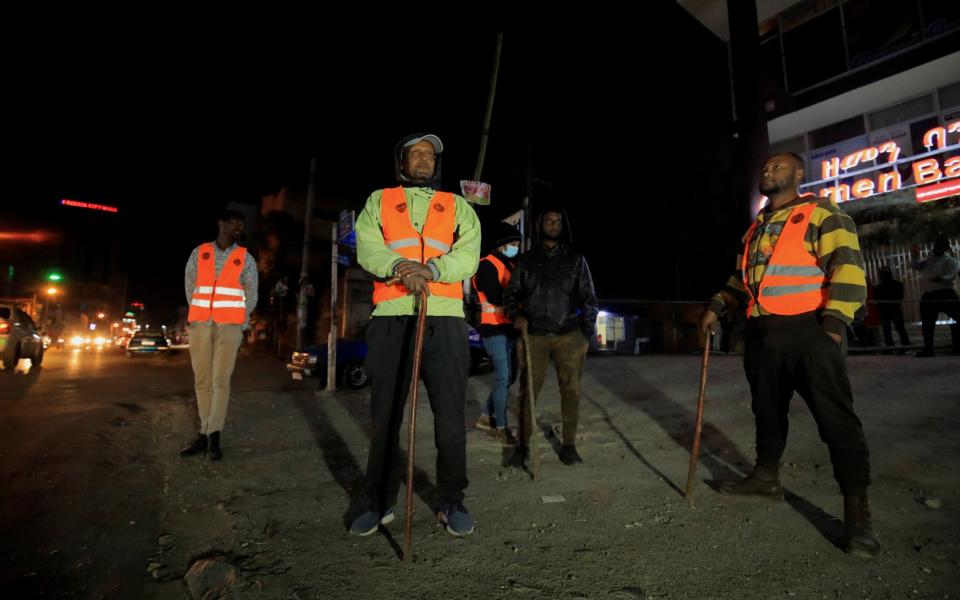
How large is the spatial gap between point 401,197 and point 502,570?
6.38 feet

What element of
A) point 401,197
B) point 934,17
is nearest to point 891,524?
point 401,197

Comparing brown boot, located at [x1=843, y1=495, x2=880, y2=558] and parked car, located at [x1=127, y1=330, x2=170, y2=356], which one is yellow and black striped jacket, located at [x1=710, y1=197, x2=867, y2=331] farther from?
parked car, located at [x1=127, y1=330, x2=170, y2=356]

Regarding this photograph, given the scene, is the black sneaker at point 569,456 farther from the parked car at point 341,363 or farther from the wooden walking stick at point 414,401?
the parked car at point 341,363

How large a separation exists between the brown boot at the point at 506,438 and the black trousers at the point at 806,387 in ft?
7.13

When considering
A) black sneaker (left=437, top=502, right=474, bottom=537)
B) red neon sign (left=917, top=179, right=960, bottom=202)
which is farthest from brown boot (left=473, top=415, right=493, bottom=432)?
red neon sign (left=917, top=179, right=960, bottom=202)

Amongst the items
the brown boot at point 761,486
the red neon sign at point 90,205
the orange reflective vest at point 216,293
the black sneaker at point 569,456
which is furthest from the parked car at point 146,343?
the red neon sign at point 90,205

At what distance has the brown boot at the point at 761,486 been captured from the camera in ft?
9.64

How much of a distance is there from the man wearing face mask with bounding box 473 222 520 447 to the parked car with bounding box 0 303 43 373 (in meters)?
13.4

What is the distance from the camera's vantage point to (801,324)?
8.87ft

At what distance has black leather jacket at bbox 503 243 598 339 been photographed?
→ 13.0 feet

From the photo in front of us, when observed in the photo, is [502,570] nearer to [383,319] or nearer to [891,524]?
[383,319]

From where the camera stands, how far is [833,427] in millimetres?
2553

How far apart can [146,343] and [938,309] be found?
101 feet

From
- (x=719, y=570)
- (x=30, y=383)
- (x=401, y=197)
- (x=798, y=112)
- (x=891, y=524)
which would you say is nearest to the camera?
(x=719, y=570)
